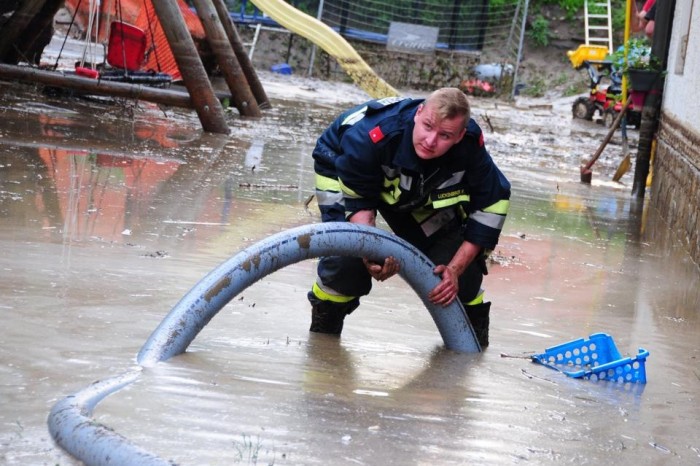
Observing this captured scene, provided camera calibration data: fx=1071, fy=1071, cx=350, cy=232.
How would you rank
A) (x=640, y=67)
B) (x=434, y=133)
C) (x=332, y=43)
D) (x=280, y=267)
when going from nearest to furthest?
(x=280, y=267) → (x=434, y=133) → (x=640, y=67) → (x=332, y=43)

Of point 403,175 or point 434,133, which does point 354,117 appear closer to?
point 403,175

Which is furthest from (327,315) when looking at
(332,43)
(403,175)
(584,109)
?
(584,109)

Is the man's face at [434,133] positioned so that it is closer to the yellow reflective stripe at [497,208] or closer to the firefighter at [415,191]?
the firefighter at [415,191]

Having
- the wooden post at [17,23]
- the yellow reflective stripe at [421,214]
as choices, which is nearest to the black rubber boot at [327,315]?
the yellow reflective stripe at [421,214]

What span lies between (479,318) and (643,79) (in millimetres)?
7143

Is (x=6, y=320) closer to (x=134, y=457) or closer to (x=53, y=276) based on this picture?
(x=53, y=276)

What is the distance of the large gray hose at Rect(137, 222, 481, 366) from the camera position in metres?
3.44

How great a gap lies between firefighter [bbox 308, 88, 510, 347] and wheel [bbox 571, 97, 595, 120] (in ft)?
54.3

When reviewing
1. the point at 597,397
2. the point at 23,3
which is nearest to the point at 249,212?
the point at 597,397

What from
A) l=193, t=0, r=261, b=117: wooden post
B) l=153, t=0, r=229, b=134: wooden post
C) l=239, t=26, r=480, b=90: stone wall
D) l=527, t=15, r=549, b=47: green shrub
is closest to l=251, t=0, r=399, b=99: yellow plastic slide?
l=193, t=0, r=261, b=117: wooden post

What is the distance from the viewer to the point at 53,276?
14.8 ft

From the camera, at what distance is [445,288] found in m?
4.05

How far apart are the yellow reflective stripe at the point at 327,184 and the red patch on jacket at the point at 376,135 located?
0.29m

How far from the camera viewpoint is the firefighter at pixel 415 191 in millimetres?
3896
